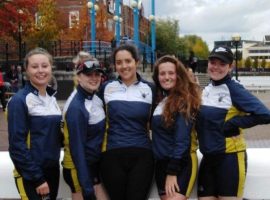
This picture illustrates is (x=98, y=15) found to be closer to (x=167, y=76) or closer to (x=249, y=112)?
(x=167, y=76)

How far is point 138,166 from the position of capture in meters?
3.92

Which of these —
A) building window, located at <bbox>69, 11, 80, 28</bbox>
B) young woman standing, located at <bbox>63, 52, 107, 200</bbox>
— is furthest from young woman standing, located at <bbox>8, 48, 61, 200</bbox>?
building window, located at <bbox>69, 11, 80, 28</bbox>

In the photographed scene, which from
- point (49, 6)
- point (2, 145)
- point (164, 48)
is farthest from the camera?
point (164, 48)

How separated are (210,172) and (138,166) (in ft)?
1.87

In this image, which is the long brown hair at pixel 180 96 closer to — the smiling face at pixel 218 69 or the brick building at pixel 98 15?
the smiling face at pixel 218 69

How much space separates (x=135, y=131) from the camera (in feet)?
13.0

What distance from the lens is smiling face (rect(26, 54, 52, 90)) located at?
391 cm

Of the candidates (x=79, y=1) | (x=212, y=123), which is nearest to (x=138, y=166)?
(x=212, y=123)

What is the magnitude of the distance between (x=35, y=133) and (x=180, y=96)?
113 centimetres

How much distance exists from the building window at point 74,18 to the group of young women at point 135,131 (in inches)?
1880

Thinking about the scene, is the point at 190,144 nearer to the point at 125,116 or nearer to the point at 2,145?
the point at 125,116

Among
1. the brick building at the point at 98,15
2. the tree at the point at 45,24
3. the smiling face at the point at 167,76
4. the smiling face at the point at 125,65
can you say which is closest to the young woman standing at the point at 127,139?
the smiling face at the point at 125,65

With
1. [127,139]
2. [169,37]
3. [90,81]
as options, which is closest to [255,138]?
[127,139]

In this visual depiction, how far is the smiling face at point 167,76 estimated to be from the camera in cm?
Result: 401
